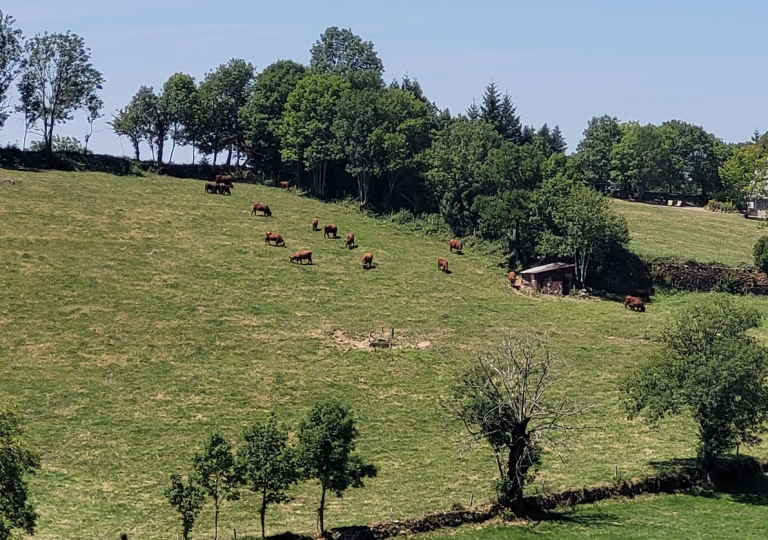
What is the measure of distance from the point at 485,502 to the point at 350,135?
54.8 metres

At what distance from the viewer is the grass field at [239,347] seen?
1428 inches

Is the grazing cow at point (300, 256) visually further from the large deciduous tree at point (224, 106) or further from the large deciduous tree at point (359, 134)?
the large deciduous tree at point (224, 106)

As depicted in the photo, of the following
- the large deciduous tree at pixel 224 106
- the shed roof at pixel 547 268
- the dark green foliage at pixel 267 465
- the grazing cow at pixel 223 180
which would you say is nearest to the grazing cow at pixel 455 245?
the shed roof at pixel 547 268

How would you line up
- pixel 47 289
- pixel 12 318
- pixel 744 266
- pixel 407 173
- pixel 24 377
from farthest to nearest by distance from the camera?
pixel 407 173 → pixel 744 266 → pixel 47 289 → pixel 12 318 → pixel 24 377

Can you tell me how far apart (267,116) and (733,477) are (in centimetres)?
6609

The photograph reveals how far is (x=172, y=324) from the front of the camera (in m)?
53.1

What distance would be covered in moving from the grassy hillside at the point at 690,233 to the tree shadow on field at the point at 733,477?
33.4 m

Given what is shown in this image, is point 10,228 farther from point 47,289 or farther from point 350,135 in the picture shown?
point 350,135

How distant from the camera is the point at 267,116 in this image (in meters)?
94.9

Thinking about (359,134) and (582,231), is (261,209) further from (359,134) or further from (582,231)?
(582,231)

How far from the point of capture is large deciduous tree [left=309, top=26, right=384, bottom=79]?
11588 centimetres

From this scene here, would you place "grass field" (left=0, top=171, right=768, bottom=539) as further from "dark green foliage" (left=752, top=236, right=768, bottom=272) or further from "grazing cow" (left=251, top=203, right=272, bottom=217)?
"dark green foliage" (left=752, top=236, right=768, bottom=272)

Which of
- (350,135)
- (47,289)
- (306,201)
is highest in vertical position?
(350,135)

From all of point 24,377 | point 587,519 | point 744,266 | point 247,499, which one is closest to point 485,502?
point 587,519
